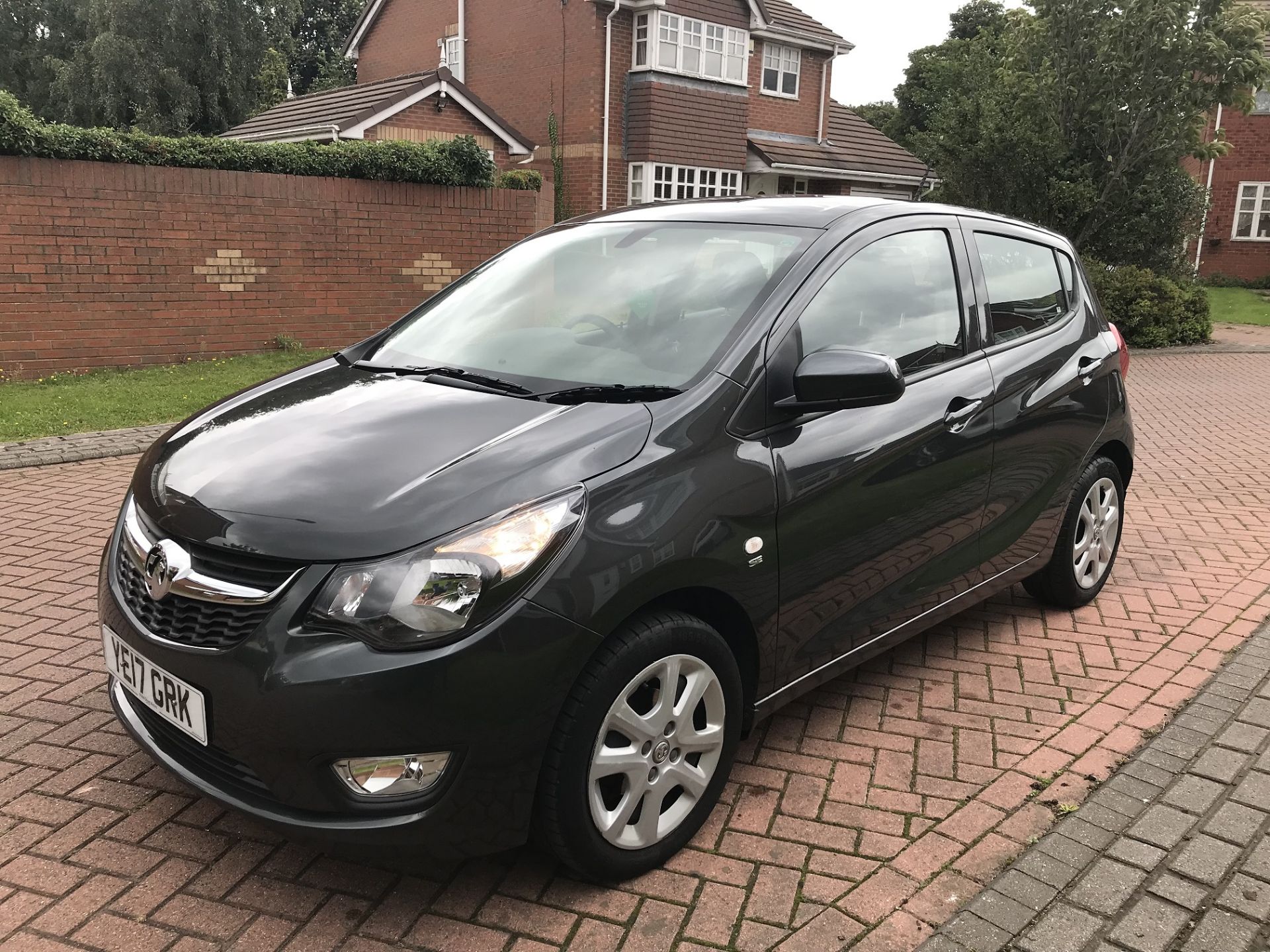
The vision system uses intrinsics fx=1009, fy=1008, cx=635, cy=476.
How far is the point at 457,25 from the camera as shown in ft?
85.2

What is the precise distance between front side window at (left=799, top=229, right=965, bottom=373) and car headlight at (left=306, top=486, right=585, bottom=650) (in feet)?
4.04

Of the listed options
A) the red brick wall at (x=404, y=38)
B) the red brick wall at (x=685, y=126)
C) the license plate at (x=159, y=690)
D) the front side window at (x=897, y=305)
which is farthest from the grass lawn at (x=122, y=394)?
the red brick wall at (x=404, y=38)

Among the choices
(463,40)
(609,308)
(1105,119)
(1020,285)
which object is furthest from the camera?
(463,40)

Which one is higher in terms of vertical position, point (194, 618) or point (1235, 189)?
point (1235, 189)

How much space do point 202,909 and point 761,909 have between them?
1.39 metres

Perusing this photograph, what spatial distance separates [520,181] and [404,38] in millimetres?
17053

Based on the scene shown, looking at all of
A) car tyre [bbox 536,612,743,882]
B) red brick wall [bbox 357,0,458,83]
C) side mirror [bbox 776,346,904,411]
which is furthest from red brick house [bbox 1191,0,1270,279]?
car tyre [bbox 536,612,743,882]

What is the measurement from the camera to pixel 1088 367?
14.3 ft

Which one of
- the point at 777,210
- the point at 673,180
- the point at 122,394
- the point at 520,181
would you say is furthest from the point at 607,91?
the point at 777,210

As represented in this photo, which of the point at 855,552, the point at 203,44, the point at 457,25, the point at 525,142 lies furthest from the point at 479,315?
the point at 203,44

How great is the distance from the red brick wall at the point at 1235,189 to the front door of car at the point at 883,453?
32.1 metres

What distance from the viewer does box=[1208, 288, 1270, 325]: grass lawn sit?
21.8 meters

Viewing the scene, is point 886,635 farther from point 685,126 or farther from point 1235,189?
point 1235,189

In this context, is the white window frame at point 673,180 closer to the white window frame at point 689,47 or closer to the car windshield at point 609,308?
the white window frame at point 689,47
